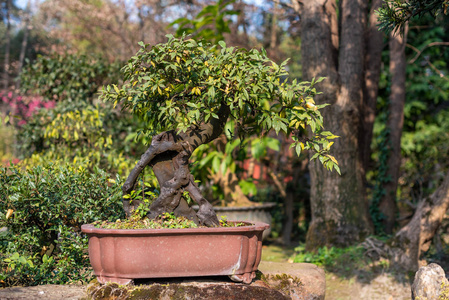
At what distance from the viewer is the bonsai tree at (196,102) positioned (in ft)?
9.72

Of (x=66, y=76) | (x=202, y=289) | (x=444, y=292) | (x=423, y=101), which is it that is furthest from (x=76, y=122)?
(x=423, y=101)

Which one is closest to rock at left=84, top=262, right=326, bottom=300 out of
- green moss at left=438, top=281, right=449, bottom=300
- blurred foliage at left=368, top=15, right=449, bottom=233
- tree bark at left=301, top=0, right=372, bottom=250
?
green moss at left=438, top=281, right=449, bottom=300

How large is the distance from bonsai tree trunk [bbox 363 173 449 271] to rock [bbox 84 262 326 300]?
2.19 m

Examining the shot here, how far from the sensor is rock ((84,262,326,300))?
2744 mm

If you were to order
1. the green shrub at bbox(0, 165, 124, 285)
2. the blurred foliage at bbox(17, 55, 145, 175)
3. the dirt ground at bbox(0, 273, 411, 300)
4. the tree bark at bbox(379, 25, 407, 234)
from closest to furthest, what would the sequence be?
the green shrub at bbox(0, 165, 124, 285), the dirt ground at bbox(0, 273, 411, 300), the blurred foliage at bbox(17, 55, 145, 175), the tree bark at bbox(379, 25, 407, 234)

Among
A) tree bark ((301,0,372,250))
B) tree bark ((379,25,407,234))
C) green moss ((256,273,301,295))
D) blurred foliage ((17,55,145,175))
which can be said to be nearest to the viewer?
green moss ((256,273,301,295))

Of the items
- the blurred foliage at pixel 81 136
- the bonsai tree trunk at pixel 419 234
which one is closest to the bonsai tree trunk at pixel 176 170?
the blurred foliage at pixel 81 136

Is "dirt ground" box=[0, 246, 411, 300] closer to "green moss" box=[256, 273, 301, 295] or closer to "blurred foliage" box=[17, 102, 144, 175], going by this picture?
"green moss" box=[256, 273, 301, 295]

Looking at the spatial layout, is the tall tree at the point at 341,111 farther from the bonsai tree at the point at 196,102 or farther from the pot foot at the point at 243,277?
the pot foot at the point at 243,277

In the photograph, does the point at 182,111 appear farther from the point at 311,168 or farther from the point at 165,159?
the point at 311,168

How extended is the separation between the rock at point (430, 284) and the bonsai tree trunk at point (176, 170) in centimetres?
165

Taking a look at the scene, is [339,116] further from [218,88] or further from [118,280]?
[118,280]

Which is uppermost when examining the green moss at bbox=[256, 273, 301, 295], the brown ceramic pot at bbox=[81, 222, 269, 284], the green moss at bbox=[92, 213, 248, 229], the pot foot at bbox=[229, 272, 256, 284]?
the green moss at bbox=[92, 213, 248, 229]

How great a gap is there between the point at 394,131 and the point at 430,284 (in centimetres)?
345
